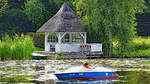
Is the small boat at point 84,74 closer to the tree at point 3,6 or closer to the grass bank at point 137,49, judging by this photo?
the grass bank at point 137,49

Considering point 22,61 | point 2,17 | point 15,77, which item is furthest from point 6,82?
point 2,17

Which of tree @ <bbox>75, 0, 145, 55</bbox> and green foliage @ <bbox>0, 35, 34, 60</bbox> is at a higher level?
tree @ <bbox>75, 0, 145, 55</bbox>

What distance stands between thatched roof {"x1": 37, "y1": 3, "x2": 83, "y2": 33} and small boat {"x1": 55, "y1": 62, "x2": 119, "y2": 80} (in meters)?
20.0

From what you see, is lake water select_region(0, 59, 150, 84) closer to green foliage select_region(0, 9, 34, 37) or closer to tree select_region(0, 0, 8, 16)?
tree select_region(0, 0, 8, 16)

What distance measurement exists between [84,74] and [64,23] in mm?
21255

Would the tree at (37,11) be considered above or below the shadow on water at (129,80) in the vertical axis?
above

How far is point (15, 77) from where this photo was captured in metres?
28.9

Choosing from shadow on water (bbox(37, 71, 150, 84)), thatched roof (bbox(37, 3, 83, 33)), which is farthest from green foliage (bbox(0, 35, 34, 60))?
shadow on water (bbox(37, 71, 150, 84))

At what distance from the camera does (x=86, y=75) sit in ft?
92.5

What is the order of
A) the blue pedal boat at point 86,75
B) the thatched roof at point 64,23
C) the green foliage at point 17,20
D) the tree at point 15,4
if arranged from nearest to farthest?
the blue pedal boat at point 86,75, the thatched roof at point 64,23, the green foliage at point 17,20, the tree at point 15,4

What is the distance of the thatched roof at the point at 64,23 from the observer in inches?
1906

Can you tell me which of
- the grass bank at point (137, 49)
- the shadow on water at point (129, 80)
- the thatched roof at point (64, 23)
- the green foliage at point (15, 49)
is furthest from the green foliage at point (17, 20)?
the shadow on water at point (129, 80)

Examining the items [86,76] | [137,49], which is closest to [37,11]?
[137,49]

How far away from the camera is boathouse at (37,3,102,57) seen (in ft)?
156
